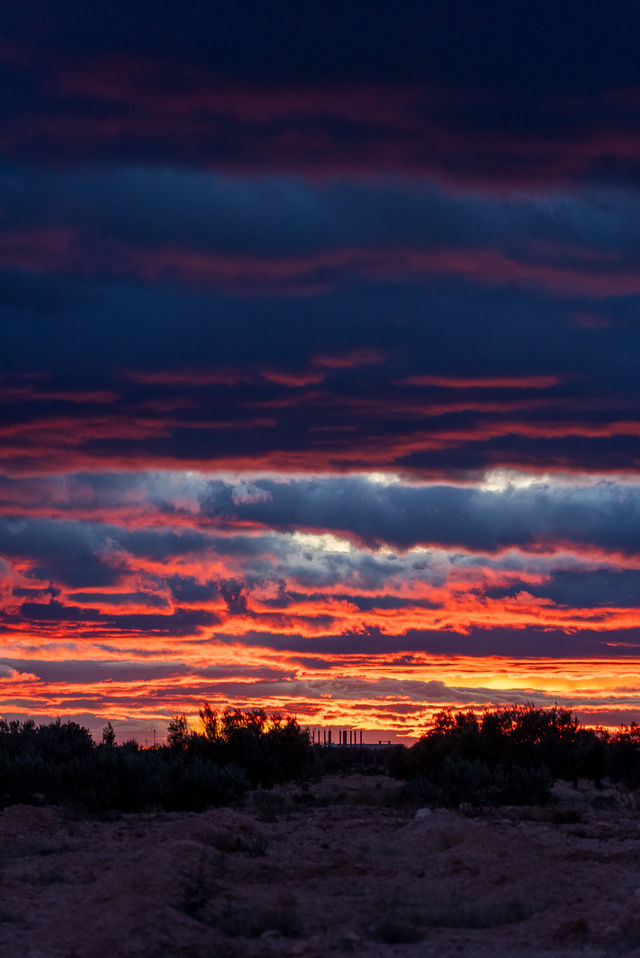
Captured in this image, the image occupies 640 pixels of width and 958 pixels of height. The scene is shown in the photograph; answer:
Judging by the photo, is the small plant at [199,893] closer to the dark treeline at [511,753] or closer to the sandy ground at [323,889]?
the sandy ground at [323,889]

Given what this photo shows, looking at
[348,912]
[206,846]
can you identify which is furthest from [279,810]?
[348,912]

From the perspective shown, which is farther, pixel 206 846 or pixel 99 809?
pixel 99 809

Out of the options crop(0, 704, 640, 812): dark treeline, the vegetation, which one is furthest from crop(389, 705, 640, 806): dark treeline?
the vegetation

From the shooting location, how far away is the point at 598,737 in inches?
2140

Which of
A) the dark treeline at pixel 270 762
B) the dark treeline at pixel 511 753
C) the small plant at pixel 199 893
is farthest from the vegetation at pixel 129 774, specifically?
the small plant at pixel 199 893

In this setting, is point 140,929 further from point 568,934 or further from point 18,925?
point 568,934

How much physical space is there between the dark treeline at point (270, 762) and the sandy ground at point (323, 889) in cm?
714

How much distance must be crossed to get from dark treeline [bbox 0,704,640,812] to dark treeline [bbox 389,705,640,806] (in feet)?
0.17

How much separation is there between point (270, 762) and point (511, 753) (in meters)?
9.95

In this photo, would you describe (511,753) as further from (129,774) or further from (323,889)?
(323,889)

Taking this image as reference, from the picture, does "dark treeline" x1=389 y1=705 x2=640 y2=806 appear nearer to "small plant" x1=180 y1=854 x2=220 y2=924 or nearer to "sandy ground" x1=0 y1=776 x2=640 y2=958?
"sandy ground" x1=0 y1=776 x2=640 y2=958

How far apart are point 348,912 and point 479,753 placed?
30.6 metres

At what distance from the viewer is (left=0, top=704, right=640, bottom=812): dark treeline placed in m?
38.6

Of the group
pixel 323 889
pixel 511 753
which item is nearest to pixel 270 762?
pixel 511 753
